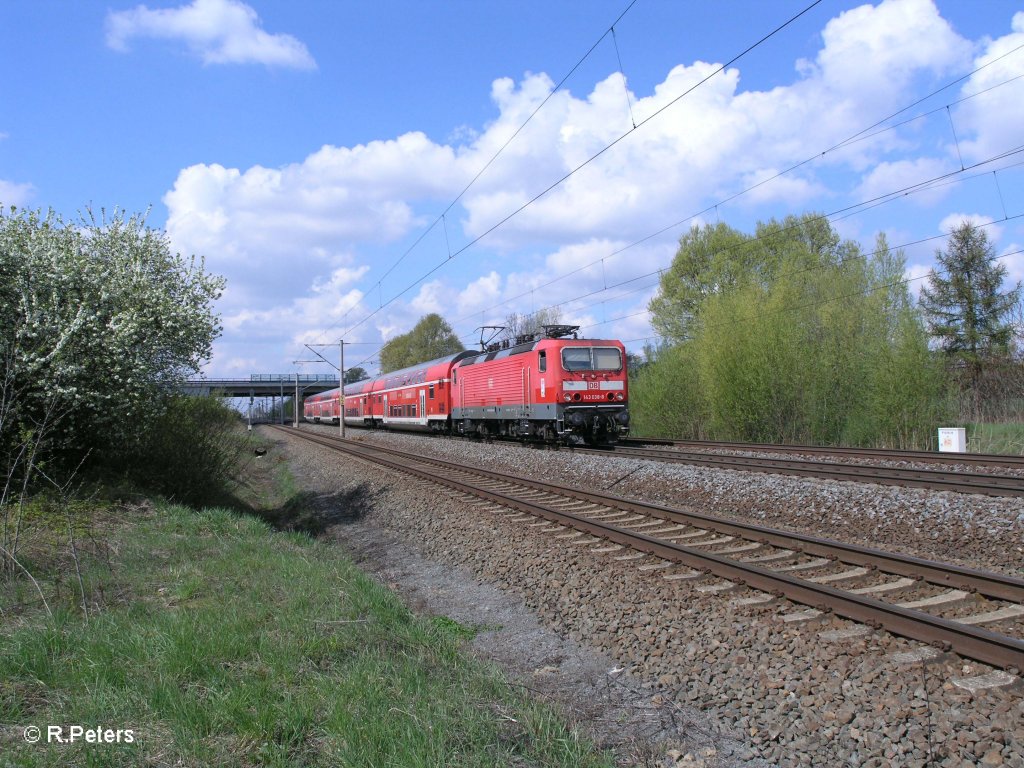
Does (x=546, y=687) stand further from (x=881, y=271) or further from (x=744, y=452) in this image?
(x=881, y=271)

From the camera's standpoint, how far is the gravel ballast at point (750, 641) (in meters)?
3.69

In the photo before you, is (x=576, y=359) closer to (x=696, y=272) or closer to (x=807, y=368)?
(x=807, y=368)

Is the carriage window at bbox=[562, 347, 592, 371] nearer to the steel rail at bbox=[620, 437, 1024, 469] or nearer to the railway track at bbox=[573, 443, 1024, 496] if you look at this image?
the steel rail at bbox=[620, 437, 1024, 469]

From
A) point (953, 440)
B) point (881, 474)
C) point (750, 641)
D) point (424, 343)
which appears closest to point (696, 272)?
point (953, 440)

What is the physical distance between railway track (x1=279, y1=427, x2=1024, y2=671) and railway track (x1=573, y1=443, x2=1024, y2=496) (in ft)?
13.6

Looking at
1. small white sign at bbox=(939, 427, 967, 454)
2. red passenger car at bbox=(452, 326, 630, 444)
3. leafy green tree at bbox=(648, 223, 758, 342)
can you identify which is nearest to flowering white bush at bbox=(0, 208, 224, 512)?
red passenger car at bbox=(452, 326, 630, 444)

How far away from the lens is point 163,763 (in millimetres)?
3281

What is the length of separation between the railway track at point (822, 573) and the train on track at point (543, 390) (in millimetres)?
9103

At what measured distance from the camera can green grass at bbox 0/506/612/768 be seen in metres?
3.40

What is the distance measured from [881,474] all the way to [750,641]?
796 centimetres

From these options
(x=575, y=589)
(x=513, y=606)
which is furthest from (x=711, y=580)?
(x=513, y=606)

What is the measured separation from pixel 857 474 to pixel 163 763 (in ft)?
36.5

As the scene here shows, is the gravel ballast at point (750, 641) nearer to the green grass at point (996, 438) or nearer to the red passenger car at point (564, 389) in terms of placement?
the red passenger car at point (564, 389)

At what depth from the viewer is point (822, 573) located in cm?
657
